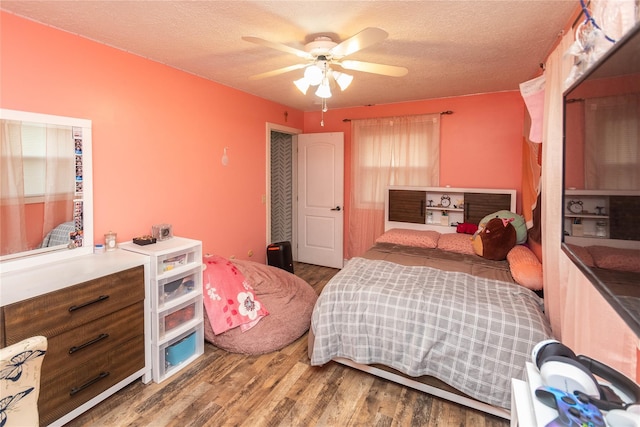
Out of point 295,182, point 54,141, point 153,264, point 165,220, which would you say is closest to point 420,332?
point 153,264

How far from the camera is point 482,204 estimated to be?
3.70 m

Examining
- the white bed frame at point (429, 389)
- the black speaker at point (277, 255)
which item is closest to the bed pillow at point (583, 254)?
the white bed frame at point (429, 389)

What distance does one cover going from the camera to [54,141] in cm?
206

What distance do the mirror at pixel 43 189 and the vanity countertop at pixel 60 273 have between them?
14 cm

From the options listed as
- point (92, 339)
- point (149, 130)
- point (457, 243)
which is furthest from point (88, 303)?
point (457, 243)

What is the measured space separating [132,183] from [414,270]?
7.94 feet

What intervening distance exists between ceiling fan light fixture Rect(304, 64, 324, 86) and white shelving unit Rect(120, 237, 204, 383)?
59.1 inches

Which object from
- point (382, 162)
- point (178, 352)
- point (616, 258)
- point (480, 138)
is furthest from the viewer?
point (382, 162)

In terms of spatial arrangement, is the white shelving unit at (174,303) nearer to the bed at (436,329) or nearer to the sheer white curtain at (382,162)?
the bed at (436,329)

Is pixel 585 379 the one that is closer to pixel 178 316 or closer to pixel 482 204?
pixel 178 316

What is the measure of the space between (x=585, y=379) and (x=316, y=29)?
218cm

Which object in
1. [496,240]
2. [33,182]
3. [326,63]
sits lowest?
[496,240]

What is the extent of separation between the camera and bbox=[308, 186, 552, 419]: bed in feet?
5.89

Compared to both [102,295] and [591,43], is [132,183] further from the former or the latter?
[591,43]
